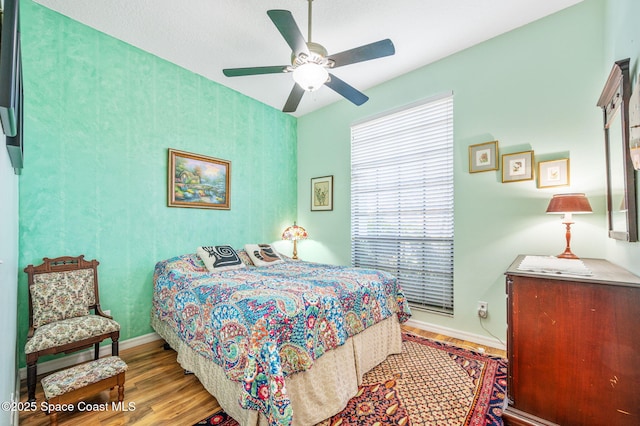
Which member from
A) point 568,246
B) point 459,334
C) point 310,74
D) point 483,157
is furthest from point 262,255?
point 568,246

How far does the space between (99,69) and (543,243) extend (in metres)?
4.42

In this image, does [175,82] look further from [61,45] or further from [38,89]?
[38,89]

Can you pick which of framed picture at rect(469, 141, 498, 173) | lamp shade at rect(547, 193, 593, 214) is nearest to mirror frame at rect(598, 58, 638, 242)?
lamp shade at rect(547, 193, 593, 214)

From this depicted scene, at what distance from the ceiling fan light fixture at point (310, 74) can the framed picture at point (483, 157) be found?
1809 millimetres

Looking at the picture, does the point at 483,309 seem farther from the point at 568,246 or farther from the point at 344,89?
the point at 344,89

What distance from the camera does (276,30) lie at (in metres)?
2.60

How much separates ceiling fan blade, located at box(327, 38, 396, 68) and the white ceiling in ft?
1.99

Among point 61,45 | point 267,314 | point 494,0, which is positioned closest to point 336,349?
point 267,314

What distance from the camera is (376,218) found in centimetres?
368

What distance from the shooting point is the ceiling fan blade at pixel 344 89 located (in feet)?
7.79

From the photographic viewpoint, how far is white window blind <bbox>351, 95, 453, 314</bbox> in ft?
10.2

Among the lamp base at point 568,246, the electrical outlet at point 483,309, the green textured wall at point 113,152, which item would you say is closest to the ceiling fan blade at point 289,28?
the green textured wall at point 113,152

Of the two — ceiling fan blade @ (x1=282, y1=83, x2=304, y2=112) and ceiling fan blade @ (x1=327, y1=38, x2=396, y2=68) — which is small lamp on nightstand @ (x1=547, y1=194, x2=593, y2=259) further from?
ceiling fan blade @ (x1=282, y1=83, x2=304, y2=112)

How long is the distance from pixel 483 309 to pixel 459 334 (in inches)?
15.3
